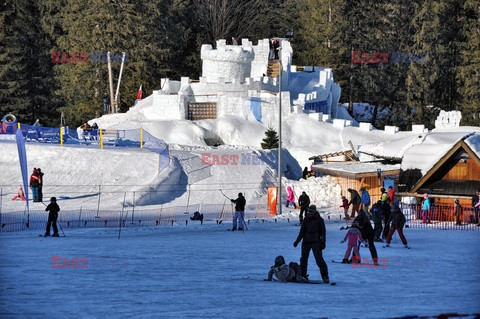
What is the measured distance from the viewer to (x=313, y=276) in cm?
2064

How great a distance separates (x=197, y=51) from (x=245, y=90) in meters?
22.8

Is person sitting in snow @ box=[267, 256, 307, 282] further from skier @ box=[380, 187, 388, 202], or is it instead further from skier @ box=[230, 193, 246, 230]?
skier @ box=[230, 193, 246, 230]

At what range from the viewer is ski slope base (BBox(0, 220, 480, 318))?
16453mm

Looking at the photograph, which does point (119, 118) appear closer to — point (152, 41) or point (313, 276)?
point (152, 41)

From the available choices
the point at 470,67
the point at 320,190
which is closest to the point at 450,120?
the point at 470,67

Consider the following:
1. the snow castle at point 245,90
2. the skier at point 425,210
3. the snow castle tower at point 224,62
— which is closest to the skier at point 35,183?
the skier at point 425,210

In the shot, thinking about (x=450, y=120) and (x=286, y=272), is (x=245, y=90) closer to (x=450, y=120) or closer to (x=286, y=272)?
(x=450, y=120)

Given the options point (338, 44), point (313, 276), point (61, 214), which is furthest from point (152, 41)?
point (313, 276)

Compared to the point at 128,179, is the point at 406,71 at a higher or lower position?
higher

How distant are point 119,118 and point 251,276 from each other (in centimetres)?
3518

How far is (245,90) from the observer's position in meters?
56.0

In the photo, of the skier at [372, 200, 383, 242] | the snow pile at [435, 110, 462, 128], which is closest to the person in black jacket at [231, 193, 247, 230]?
the skier at [372, 200, 383, 242]

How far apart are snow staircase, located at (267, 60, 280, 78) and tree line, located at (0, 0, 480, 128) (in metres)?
9.82

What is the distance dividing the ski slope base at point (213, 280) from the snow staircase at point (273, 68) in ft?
→ 106
